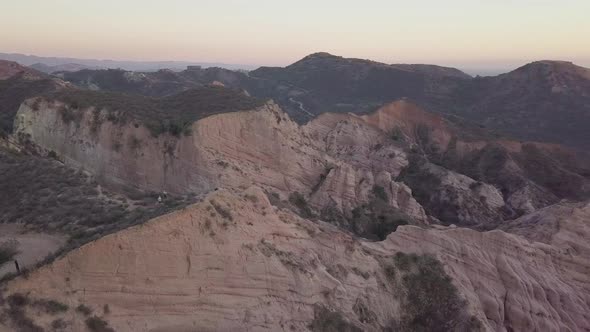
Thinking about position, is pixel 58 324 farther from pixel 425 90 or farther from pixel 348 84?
pixel 348 84

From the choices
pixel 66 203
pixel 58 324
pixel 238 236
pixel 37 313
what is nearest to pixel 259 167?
pixel 66 203

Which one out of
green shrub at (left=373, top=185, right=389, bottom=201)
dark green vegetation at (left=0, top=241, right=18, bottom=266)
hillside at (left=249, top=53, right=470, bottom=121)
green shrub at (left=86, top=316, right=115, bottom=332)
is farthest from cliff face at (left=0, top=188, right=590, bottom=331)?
hillside at (left=249, top=53, right=470, bottom=121)

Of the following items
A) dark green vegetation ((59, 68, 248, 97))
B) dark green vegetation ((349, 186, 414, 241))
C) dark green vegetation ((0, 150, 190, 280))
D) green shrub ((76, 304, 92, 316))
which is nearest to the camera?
green shrub ((76, 304, 92, 316))

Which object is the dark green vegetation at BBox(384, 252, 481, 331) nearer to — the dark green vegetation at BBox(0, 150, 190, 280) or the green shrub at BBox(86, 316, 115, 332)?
the dark green vegetation at BBox(0, 150, 190, 280)

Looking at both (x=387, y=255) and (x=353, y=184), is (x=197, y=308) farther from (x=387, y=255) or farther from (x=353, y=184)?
(x=353, y=184)

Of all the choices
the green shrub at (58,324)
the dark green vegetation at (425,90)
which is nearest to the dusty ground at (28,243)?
the green shrub at (58,324)

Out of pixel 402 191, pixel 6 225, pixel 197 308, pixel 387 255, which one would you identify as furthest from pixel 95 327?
pixel 402 191
